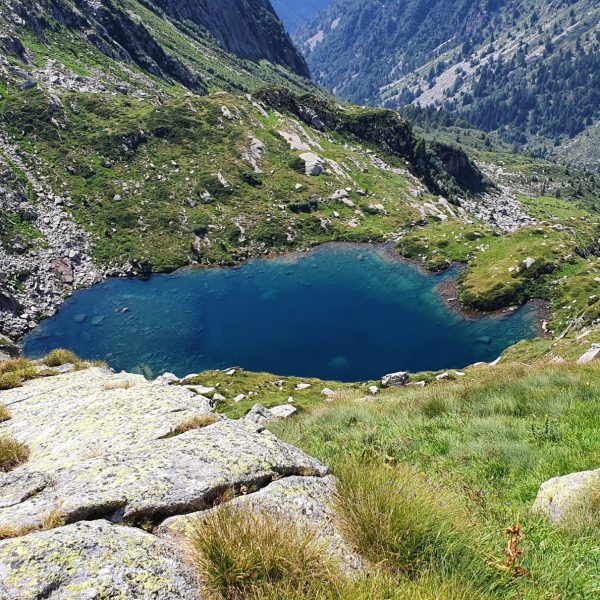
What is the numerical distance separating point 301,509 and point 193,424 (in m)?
3.83

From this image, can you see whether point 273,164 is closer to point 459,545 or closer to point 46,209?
point 46,209

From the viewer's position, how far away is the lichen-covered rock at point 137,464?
18.9 ft

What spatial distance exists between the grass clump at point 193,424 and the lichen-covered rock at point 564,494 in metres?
5.96

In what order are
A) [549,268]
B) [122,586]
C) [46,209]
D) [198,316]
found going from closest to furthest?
[122,586] < [198,316] < [549,268] < [46,209]

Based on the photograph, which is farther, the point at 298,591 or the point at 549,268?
the point at 549,268

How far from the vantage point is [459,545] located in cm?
462

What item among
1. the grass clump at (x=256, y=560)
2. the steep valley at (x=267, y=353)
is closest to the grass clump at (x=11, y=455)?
the steep valley at (x=267, y=353)

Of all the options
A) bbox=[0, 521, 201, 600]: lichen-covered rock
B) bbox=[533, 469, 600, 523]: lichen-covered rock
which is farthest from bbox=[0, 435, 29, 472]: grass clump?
bbox=[533, 469, 600, 523]: lichen-covered rock

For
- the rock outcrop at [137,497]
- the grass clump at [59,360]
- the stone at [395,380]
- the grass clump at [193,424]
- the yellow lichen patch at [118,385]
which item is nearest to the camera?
the rock outcrop at [137,497]

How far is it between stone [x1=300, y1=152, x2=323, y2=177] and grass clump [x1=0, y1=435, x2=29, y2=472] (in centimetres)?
11131

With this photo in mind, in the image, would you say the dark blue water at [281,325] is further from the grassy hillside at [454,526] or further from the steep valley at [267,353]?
the grassy hillside at [454,526]

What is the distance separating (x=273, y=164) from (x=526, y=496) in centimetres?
11577

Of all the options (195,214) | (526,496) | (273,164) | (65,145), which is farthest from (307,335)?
(65,145)

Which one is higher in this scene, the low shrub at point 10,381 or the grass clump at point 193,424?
the low shrub at point 10,381
